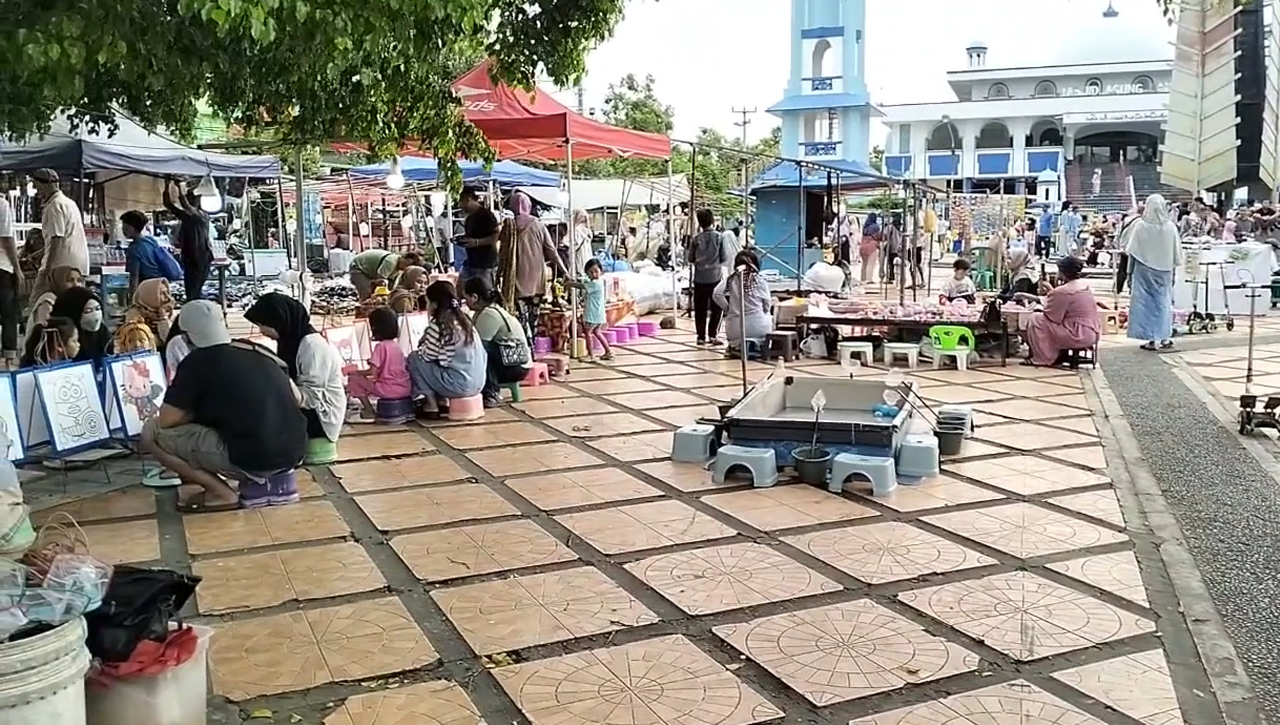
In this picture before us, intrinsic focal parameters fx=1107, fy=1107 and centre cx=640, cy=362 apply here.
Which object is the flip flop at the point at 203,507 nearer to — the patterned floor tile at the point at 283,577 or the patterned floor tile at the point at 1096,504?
the patterned floor tile at the point at 283,577

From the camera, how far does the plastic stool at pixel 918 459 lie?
227 inches

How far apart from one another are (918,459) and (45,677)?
14.1ft

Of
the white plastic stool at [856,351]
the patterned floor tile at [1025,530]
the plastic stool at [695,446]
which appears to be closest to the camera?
the patterned floor tile at [1025,530]

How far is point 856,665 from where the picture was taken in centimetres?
348

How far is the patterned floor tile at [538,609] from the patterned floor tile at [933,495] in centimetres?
175

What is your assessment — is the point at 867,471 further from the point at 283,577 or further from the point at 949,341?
the point at 949,341

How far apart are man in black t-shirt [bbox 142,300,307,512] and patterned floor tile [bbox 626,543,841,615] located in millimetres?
1822

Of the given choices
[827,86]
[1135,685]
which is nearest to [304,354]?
[1135,685]

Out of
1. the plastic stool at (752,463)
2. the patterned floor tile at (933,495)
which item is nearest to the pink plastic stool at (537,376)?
the plastic stool at (752,463)

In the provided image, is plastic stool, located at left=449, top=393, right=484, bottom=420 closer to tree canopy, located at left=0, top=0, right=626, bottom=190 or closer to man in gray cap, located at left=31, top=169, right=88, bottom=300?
tree canopy, located at left=0, top=0, right=626, bottom=190

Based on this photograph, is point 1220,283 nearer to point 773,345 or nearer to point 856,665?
point 773,345

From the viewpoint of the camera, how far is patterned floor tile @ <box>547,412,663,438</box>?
7.03 m

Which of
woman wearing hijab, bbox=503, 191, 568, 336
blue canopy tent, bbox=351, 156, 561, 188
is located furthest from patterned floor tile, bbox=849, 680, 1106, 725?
blue canopy tent, bbox=351, 156, 561, 188

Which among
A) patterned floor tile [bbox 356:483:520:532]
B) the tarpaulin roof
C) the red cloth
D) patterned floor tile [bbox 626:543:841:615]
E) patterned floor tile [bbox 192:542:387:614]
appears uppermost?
the tarpaulin roof
